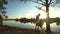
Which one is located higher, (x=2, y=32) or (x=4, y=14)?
(x=4, y=14)

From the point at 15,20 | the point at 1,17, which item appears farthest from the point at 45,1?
the point at 1,17

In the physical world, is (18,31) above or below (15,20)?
below

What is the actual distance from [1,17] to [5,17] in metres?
0.35

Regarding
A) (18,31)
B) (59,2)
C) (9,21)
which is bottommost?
(18,31)

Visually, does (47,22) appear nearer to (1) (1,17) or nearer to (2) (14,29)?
(2) (14,29)

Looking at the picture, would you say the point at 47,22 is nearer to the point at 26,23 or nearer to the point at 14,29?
the point at 26,23

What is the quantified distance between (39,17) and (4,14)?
163 centimetres

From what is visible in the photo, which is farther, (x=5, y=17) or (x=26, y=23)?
(x=26, y=23)

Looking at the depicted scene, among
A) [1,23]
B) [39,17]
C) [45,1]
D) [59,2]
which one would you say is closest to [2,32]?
[1,23]

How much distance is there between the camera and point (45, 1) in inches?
274

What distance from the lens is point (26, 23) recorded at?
709 centimetres

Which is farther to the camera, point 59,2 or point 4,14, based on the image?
point 59,2

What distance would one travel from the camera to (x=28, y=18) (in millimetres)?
6723

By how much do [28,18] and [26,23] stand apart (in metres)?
0.46
